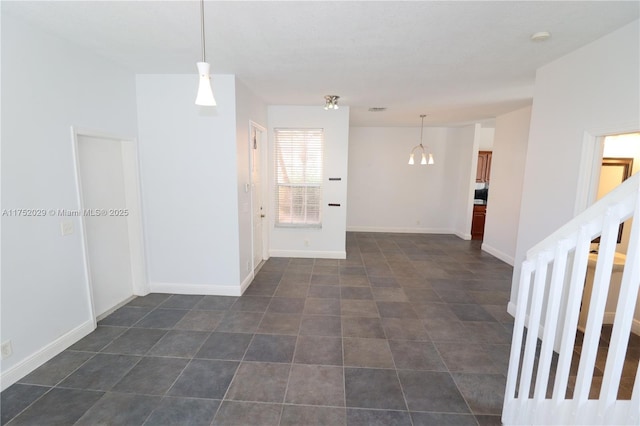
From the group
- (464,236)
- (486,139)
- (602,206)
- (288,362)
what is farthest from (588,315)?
(486,139)

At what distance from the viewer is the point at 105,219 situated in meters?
3.20

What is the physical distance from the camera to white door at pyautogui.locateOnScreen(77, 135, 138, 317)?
292 cm

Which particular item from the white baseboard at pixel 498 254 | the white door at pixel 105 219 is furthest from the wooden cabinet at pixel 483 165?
the white door at pixel 105 219

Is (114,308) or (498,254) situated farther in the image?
(498,254)

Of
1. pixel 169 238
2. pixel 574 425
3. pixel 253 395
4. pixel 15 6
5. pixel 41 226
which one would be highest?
pixel 15 6

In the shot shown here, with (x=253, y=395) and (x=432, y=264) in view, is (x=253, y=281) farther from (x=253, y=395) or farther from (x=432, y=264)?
(x=432, y=264)

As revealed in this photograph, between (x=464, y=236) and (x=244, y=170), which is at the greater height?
(x=244, y=170)

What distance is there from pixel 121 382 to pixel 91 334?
3.13 ft

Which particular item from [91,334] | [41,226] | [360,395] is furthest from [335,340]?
[41,226]

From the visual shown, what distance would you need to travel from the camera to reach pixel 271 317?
321cm

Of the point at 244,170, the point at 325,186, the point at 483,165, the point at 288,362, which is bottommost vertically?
the point at 288,362

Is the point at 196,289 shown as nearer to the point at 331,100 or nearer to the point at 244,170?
the point at 244,170

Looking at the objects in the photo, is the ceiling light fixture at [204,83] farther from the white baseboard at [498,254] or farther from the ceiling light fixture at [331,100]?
the white baseboard at [498,254]

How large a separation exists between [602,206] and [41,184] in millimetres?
3751
